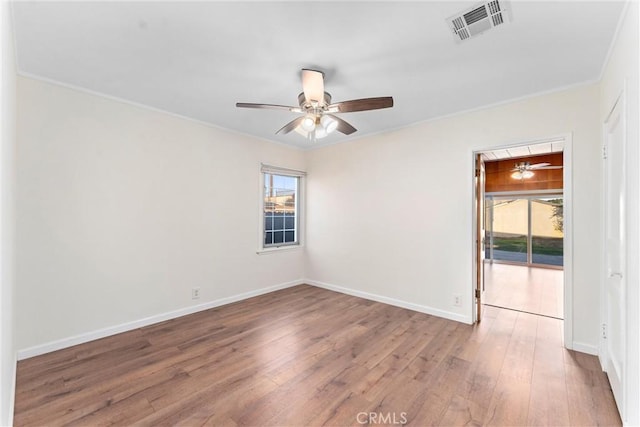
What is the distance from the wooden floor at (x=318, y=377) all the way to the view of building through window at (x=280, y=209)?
179cm

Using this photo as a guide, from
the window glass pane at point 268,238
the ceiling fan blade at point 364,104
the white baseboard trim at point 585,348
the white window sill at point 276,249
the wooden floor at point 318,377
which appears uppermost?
the ceiling fan blade at point 364,104

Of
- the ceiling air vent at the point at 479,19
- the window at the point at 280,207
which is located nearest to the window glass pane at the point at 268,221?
the window at the point at 280,207

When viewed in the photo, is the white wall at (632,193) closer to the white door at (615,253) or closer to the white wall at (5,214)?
the white door at (615,253)

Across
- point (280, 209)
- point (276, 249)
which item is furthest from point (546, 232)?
point (276, 249)

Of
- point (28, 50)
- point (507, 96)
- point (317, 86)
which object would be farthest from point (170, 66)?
point (507, 96)

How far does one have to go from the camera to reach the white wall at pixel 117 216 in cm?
253

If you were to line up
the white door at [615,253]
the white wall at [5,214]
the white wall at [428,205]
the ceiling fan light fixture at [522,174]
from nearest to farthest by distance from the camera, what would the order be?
1. the white wall at [5,214]
2. the white door at [615,253]
3. the white wall at [428,205]
4. the ceiling fan light fixture at [522,174]

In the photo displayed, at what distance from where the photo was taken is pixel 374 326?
3242 mm

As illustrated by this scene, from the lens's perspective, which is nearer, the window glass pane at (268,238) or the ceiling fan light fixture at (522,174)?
the window glass pane at (268,238)

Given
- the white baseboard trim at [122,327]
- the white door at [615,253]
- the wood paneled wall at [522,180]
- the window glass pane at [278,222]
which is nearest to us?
the white door at [615,253]

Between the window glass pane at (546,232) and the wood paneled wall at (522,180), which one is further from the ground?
the wood paneled wall at (522,180)

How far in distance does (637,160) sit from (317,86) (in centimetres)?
203

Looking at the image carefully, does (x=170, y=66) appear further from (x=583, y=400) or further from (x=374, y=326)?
(x=583, y=400)

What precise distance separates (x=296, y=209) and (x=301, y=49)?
339 centimetres
